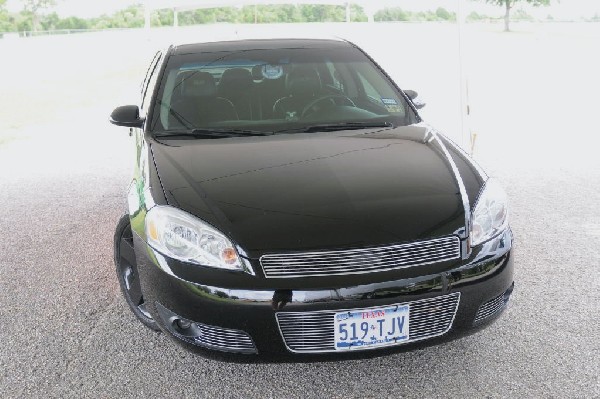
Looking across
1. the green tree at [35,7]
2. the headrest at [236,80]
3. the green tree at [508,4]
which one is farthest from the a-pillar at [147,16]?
the green tree at [35,7]

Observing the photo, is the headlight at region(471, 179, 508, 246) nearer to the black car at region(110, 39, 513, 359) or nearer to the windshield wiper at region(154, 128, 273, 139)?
the black car at region(110, 39, 513, 359)

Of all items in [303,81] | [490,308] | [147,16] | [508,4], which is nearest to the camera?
[490,308]

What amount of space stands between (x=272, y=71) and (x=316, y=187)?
4.87 feet

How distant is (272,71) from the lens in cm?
421

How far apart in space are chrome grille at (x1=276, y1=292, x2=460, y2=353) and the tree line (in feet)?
16.5

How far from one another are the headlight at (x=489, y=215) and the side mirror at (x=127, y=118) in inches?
77.8

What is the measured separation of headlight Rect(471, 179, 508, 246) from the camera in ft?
9.07

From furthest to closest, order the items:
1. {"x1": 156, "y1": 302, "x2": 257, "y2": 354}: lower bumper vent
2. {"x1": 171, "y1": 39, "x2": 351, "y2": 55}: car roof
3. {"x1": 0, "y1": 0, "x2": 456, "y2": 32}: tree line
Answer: {"x1": 0, "y1": 0, "x2": 456, "y2": 32}: tree line
{"x1": 171, "y1": 39, "x2": 351, "y2": 55}: car roof
{"x1": 156, "y1": 302, "x2": 257, "y2": 354}: lower bumper vent

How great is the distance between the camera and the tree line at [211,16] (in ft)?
48.6

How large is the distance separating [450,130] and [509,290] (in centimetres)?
754

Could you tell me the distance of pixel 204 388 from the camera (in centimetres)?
284

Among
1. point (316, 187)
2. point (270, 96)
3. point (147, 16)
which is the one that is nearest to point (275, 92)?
point (270, 96)

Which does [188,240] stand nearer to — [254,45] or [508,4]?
[254,45]

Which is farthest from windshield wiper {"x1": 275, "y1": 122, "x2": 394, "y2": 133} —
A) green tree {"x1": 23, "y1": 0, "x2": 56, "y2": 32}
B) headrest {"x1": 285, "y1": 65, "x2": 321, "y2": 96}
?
green tree {"x1": 23, "y1": 0, "x2": 56, "y2": 32}
